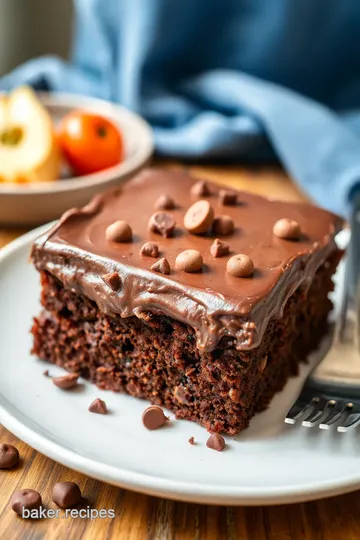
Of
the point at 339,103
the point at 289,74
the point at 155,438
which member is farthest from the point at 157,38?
the point at 155,438

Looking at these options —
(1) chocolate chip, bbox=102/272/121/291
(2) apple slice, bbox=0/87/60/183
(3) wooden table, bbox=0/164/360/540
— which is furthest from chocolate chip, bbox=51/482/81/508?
(2) apple slice, bbox=0/87/60/183

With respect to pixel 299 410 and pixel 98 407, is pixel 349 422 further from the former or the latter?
pixel 98 407

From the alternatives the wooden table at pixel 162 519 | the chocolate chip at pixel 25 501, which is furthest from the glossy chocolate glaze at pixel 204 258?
the chocolate chip at pixel 25 501

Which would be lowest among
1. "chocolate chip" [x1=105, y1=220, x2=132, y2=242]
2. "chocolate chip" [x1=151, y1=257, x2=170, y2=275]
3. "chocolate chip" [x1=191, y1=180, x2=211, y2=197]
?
"chocolate chip" [x1=191, y1=180, x2=211, y2=197]

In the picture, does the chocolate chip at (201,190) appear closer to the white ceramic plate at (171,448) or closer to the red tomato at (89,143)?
Answer: the white ceramic plate at (171,448)

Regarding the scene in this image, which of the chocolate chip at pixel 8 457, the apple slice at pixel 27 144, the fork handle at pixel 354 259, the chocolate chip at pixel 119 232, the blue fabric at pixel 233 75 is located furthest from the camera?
the blue fabric at pixel 233 75

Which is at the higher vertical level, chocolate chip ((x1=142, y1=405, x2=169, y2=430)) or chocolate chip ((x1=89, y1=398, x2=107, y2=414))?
chocolate chip ((x1=142, y1=405, x2=169, y2=430))

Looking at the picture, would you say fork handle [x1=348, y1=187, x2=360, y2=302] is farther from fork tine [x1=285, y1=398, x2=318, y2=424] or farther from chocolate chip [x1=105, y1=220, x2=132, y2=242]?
chocolate chip [x1=105, y1=220, x2=132, y2=242]
